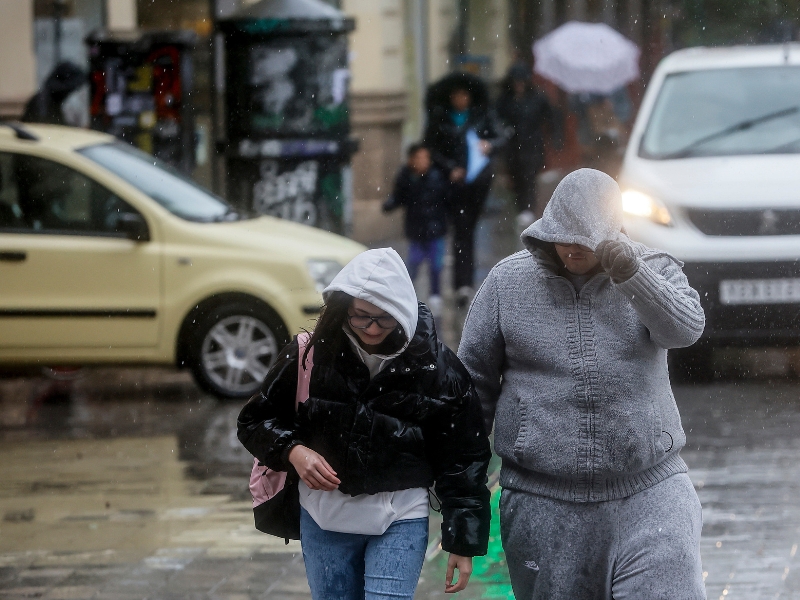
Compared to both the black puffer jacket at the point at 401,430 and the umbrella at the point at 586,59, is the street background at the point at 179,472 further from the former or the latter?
the umbrella at the point at 586,59

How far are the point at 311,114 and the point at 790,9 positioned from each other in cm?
1275

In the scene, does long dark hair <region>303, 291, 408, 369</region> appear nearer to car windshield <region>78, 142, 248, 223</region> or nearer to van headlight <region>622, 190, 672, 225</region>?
van headlight <region>622, 190, 672, 225</region>

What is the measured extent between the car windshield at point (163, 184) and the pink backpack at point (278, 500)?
221 inches

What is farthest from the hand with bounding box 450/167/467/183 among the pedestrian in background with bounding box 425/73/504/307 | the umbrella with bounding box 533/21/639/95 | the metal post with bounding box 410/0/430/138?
the metal post with bounding box 410/0/430/138

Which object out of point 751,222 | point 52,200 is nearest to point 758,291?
point 751,222

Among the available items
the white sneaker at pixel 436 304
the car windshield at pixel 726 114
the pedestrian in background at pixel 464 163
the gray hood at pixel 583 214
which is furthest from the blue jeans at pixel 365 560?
the pedestrian in background at pixel 464 163

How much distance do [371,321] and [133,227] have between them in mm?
5647

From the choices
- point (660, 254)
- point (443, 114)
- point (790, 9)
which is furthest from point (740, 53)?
point (790, 9)

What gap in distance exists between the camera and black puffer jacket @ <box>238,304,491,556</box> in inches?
135

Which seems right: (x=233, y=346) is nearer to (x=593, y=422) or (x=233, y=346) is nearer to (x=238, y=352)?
→ (x=238, y=352)

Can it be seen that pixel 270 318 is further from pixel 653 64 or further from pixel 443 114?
pixel 653 64

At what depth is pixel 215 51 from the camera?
16297 millimetres

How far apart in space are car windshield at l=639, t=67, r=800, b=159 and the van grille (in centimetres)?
71

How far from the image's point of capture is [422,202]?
12.0 m
